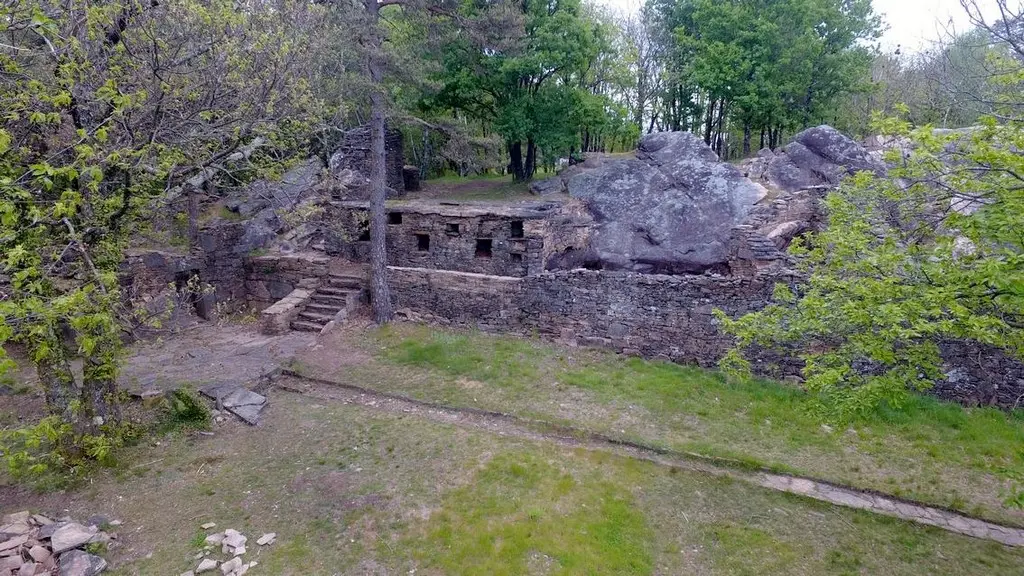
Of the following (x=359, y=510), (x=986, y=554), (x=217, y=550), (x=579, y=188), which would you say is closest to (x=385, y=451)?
Result: (x=359, y=510)

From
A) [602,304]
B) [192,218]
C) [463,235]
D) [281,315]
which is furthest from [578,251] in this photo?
[192,218]

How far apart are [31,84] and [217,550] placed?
5.46m

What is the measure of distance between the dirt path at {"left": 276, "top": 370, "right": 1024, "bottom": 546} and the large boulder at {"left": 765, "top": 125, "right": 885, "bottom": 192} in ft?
39.0

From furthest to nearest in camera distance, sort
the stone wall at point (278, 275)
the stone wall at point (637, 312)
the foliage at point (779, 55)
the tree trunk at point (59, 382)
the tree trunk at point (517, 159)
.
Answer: the tree trunk at point (517, 159) < the foliage at point (779, 55) < the stone wall at point (278, 275) < the stone wall at point (637, 312) < the tree trunk at point (59, 382)

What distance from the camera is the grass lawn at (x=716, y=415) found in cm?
802

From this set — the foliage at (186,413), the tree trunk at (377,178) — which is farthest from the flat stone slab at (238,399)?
the tree trunk at (377,178)

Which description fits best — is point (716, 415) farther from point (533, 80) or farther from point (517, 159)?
point (517, 159)

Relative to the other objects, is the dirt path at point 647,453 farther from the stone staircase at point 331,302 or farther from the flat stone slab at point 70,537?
A: the flat stone slab at point 70,537

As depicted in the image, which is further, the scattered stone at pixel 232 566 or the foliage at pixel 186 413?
the foliage at pixel 186 413

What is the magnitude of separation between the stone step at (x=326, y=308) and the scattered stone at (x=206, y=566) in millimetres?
8638

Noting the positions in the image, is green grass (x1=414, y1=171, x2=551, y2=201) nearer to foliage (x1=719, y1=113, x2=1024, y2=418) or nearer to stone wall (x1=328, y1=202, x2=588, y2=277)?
stone wall (x1=328, y1=202, x2=588, y2=277)

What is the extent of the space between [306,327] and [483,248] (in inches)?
203

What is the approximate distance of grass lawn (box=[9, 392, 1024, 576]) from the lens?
623 centimetres

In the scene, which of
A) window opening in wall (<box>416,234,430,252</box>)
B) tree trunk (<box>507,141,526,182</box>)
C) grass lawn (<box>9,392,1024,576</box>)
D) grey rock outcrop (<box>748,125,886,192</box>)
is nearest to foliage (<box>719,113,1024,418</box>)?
grass lawn (<box>9,392,1024,576</box>)
